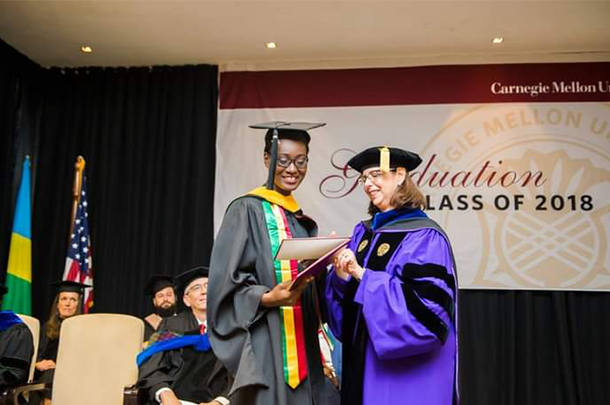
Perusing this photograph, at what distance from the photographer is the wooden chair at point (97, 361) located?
156 inches

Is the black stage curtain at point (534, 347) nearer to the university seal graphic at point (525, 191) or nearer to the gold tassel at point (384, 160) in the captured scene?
the university seal graphic at point (525, 191)

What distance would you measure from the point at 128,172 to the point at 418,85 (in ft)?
10.2

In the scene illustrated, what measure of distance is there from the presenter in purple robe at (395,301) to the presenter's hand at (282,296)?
0.22 m

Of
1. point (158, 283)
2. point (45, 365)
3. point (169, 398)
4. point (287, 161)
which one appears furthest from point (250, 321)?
point (158, 283)

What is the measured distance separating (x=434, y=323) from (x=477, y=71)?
431 centimetres

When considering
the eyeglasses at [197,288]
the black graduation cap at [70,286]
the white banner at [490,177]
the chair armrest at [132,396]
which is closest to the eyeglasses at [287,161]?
the chair armrest at [132,396]

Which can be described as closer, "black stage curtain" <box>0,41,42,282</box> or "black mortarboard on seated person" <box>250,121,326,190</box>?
"black mortarboard on seated person" <box>250,121,326,190</box>

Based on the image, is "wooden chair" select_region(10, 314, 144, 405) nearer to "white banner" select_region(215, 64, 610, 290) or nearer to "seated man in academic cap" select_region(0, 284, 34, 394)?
"seated man in academic cap" select_region(0, 284, 34, 394)

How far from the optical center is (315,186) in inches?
234

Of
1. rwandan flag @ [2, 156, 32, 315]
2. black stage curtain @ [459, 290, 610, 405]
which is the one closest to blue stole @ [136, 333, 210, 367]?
rwandan flag @ [2, 156, 32, 315]

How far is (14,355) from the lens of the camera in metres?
3.98

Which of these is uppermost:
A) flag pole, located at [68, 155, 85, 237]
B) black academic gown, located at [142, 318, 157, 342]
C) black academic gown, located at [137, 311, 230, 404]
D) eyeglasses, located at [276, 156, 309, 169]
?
flag pole, located at [68, 155, 85, 237]

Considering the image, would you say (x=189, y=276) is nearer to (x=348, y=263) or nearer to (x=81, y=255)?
(x=81, y=255)

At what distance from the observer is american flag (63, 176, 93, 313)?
5.77 meters
